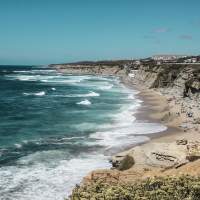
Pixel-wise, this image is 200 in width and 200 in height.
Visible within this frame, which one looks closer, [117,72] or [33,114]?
[33,114]

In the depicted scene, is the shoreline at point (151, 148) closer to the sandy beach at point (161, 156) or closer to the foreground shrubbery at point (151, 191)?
the sandy beach at point (161, 156)

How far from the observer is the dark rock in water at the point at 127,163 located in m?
26.1

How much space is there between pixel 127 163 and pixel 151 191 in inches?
486

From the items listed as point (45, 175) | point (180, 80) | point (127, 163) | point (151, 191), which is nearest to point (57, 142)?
point (45, 175)

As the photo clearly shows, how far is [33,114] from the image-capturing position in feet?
182

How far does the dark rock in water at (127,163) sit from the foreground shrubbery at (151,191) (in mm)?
10926

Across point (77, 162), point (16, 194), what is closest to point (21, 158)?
point (77, 162)

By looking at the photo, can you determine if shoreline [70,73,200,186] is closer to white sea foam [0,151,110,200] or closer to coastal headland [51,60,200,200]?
coastal headland [51,60,200,200]

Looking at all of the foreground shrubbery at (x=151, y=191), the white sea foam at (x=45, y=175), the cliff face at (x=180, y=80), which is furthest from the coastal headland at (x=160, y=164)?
the white sea foam at (x=45, y=175)

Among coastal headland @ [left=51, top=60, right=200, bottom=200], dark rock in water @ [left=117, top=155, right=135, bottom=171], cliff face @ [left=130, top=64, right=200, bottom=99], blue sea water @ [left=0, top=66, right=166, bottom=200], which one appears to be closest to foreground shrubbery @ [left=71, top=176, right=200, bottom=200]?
coastal headland @ [left=51, top=60, right=200, bottom=200]

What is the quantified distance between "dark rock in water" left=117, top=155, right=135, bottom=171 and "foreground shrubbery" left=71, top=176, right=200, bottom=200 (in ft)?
35.8

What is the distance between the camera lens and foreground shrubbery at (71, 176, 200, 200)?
1371cm

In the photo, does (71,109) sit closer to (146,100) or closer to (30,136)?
(146,100)

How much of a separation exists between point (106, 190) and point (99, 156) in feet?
56.9
